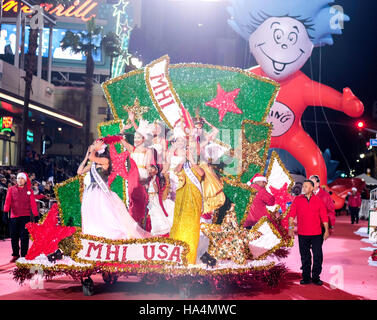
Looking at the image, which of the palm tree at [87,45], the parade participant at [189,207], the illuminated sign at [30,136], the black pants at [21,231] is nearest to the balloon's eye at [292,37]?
the black pants at [21,231]

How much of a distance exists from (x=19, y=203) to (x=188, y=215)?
3.86 meters

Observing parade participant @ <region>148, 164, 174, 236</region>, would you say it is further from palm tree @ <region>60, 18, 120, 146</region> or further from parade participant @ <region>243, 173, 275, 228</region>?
palm tree @ <region>60, 18, 120, 146</region>

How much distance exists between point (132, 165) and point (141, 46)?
128 ft

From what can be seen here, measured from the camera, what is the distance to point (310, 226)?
25.1ft

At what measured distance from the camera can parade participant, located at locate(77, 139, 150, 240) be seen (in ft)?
22.4

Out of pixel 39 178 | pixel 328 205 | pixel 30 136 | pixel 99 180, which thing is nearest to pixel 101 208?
pixel 99 180

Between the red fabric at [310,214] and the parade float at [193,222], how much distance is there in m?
0.35

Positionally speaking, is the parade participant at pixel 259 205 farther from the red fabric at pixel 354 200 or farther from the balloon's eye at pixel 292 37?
the red fabric at pixel 354 200

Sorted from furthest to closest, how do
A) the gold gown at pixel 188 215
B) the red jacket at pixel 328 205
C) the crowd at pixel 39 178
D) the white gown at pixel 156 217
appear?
the crowd at pixel 39 178 < the red jacket at pixel 328 205 < the white gown at pixel 156 217 < the gold gown at pixel 188 215

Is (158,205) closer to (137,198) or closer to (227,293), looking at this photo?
(137,198)

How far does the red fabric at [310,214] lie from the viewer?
7.65m

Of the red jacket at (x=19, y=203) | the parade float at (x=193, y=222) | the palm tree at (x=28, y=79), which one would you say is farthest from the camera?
the palm tree at (x=28, y=79)

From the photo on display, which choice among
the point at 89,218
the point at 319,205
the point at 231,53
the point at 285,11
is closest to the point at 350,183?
the point at 231,53
